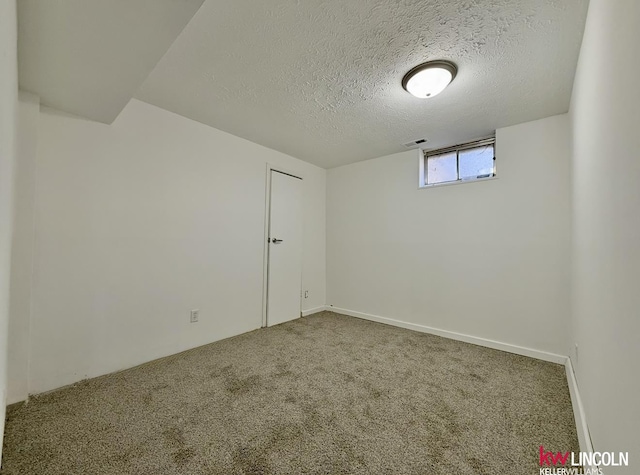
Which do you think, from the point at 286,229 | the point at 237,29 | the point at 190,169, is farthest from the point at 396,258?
the point at 237,29

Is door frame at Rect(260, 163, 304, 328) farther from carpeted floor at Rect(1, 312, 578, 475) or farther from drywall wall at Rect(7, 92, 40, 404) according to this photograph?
drywall wall at Rect(7, 92, 40, 404)

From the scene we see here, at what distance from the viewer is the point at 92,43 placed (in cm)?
127

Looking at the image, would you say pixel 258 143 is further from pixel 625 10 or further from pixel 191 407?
pixel 625 10

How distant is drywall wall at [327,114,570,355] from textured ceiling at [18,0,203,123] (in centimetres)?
295

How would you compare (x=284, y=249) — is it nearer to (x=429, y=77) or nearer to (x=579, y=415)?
(x=429, y=77)

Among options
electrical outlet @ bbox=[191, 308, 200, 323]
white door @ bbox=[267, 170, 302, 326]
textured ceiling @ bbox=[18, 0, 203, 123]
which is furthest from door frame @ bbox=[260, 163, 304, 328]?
textured ceiling @ bbox=[18, 0, 203, 123]

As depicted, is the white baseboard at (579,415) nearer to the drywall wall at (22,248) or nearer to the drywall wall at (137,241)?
the drywall wall at (137,241)

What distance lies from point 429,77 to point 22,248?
306 cm

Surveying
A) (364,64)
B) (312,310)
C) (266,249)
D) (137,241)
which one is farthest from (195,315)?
(364,64)

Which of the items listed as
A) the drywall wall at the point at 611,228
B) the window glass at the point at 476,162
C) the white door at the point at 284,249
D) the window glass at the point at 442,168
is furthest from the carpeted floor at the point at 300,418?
the window glass at the point at 442,168

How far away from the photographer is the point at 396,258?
353cm

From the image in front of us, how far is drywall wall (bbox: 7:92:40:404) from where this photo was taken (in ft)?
5.55

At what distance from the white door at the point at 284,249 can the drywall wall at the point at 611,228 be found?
2.91 metres

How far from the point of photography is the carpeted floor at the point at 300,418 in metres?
1.26
